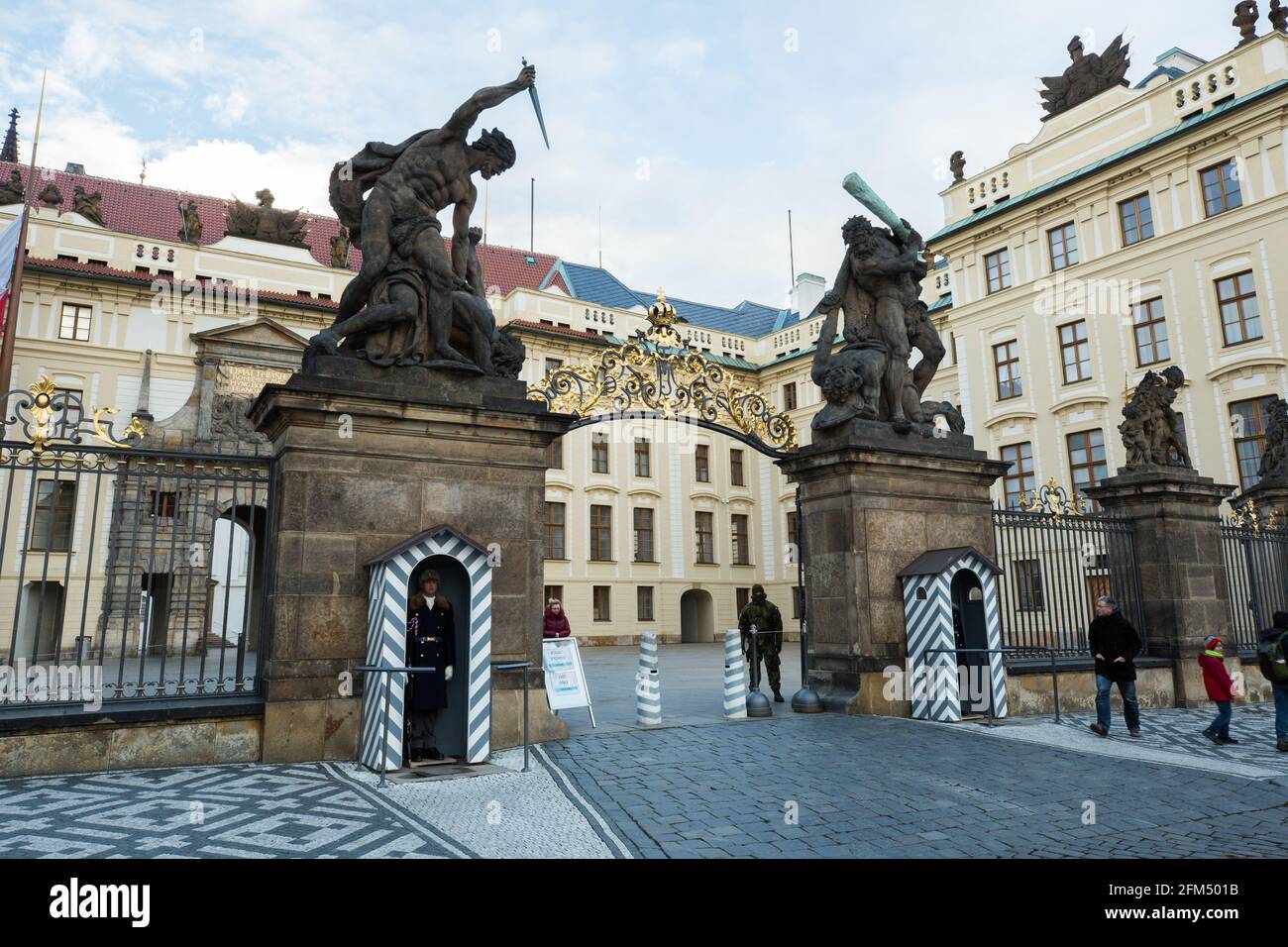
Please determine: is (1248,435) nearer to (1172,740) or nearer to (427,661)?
(1172,740)

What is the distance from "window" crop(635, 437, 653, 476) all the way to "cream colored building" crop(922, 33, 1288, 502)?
14.1 metres

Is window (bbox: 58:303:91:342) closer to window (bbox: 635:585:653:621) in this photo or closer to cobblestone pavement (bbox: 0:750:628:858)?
window (bbox: 635:585:653:621)

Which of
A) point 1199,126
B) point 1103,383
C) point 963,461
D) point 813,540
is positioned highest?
point 1199,126

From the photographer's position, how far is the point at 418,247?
29.1ft

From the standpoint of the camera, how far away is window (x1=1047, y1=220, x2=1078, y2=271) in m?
29.7

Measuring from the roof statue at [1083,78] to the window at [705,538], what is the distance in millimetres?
21953

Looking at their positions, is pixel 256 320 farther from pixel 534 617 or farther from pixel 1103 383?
pixel 1103 383

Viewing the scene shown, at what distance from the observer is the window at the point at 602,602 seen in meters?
39.1

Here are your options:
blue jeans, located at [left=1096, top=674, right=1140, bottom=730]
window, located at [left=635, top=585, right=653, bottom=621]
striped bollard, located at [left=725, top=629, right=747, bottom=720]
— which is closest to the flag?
striped bollard, located at [left=725, top=629, right=747, bottom=720]

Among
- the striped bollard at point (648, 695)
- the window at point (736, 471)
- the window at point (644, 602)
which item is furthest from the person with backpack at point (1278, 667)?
the window at point (736, 471)

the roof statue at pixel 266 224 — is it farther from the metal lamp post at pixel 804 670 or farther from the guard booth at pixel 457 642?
the guard booth at pixel 457 642
